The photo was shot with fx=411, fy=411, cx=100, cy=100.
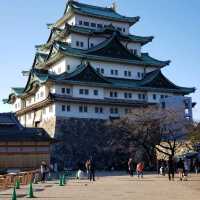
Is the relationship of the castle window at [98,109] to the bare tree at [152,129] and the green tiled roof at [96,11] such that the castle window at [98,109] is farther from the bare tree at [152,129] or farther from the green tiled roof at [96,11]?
the green tiled roof at [96,11]

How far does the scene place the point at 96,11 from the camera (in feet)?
205

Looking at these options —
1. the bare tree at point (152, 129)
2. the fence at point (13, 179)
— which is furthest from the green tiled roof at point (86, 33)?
the fence at point (13, 179)

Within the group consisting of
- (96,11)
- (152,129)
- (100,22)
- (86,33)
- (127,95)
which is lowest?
(152,129)

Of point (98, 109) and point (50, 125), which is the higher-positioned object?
point (98, 109)

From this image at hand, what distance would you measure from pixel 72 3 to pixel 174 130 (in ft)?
87.9

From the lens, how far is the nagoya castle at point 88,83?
170 ft

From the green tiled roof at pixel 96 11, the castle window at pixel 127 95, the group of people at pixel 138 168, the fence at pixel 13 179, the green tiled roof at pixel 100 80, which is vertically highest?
the green tiled roof at pixel 96 11

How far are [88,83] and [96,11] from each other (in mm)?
14943

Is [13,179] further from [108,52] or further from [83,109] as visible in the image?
[108,52]

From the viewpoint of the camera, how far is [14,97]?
66.6 meters

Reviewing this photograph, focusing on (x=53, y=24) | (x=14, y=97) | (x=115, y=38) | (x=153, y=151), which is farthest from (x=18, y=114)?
(x=153, y=151)

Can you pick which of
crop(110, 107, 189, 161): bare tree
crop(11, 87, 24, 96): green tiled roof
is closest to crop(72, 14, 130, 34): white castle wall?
crop(11, 87, 24, 96): green tiled roof

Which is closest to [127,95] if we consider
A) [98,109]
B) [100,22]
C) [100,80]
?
[100,80]

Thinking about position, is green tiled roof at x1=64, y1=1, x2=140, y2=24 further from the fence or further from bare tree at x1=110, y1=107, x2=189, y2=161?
the fence
